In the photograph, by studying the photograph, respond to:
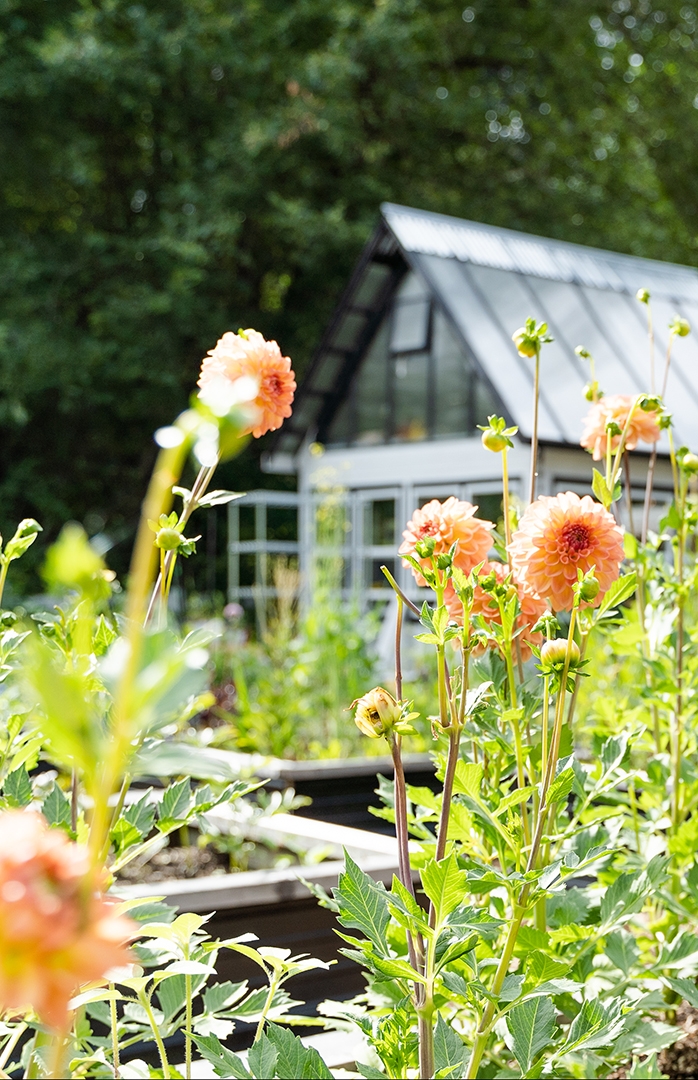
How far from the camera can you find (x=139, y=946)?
0.85 m

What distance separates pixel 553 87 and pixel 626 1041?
49.8 feet

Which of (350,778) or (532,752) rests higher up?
(532,752)

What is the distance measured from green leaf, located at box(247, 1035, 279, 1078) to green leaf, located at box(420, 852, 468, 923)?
17 centimetres

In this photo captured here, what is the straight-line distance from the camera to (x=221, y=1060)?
800mm

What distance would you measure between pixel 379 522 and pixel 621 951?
952 cm

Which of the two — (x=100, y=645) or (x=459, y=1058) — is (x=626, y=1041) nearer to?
(x=459, y=1058)

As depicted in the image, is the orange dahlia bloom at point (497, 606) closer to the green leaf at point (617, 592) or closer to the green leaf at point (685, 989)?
the green leaf at point (617, 592)

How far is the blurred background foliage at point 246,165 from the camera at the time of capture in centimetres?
1270

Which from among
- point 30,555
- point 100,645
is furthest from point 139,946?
point 30,555

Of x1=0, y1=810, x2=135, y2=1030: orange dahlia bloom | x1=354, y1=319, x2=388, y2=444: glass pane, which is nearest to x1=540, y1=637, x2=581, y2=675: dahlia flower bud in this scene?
x1=0, y1=810, x2=135, y2=1030: orange dahlia bloom

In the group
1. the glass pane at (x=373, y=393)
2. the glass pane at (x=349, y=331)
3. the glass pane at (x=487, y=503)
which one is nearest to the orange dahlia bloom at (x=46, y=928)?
the glass pane at (x=487, y=503)

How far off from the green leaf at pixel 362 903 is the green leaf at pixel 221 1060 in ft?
0.42

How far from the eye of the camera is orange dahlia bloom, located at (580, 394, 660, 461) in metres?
1.30

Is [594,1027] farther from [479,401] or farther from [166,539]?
[479,401]
